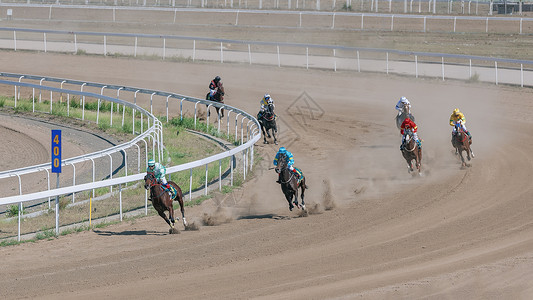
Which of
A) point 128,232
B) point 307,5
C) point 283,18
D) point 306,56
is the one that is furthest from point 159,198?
point 307,5

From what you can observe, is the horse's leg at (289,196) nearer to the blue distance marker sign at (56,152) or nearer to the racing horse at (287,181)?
the racing horse at (287,181)

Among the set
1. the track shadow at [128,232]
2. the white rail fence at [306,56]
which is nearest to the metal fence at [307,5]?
the white rail fence at [306,56]

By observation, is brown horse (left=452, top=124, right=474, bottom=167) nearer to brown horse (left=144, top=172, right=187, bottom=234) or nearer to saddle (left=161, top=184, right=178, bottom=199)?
saddle (left=161, top=184, right=178, bottom=199)

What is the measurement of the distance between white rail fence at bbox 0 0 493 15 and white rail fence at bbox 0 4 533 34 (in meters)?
0.70

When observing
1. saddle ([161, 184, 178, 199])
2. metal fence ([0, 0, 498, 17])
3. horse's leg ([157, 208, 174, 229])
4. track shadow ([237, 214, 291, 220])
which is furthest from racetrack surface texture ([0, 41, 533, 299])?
metal fence ([0, 0, 498, 17])

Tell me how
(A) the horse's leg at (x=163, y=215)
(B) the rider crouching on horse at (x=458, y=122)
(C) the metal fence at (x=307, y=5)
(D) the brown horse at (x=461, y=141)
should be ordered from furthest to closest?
(C) the metal fence at (x=307, y=5) < (B) the rider crouching on horse at (x=458, y=122) < (D) the brown horse at (x=461, y=141) < (A) the horse's leg at (x=163, y=215)

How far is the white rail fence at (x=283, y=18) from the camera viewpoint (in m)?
46.4

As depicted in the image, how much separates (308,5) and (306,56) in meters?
19.5

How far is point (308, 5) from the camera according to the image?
5659 cm

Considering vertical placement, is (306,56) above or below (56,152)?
above

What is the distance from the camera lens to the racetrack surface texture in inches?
433

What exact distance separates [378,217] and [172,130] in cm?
1054

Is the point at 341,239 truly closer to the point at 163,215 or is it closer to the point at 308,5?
the point at 163,215

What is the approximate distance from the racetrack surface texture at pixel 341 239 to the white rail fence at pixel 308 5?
1101 inches
